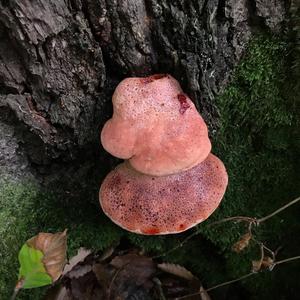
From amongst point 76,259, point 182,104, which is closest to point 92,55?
point 182,104

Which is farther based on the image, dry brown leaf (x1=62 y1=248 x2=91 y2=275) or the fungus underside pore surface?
dry brown leaf (x1=62 y1=248 x2=91 y2=275)

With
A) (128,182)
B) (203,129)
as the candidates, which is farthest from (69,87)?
(203,129)

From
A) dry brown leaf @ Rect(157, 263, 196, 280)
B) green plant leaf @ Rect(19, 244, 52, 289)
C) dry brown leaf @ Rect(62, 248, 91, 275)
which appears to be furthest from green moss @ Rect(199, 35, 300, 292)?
green plant leaf @ Rect(19, 244, 52, 289)

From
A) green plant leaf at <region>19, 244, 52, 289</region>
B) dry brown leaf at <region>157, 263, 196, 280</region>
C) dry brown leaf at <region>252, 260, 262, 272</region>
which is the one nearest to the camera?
green plant leaf at <region>19, 244, 52, 289</region>

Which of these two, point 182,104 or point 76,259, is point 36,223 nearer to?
point 76,259

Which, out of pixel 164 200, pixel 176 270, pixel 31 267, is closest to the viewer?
pixel 31 267

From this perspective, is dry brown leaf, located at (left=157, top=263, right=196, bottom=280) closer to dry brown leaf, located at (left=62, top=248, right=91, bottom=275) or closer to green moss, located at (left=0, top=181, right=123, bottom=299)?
green moss, located at (left=0, top=181, right=123, bottom=299)

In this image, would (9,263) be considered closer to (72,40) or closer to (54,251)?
(54,251)
